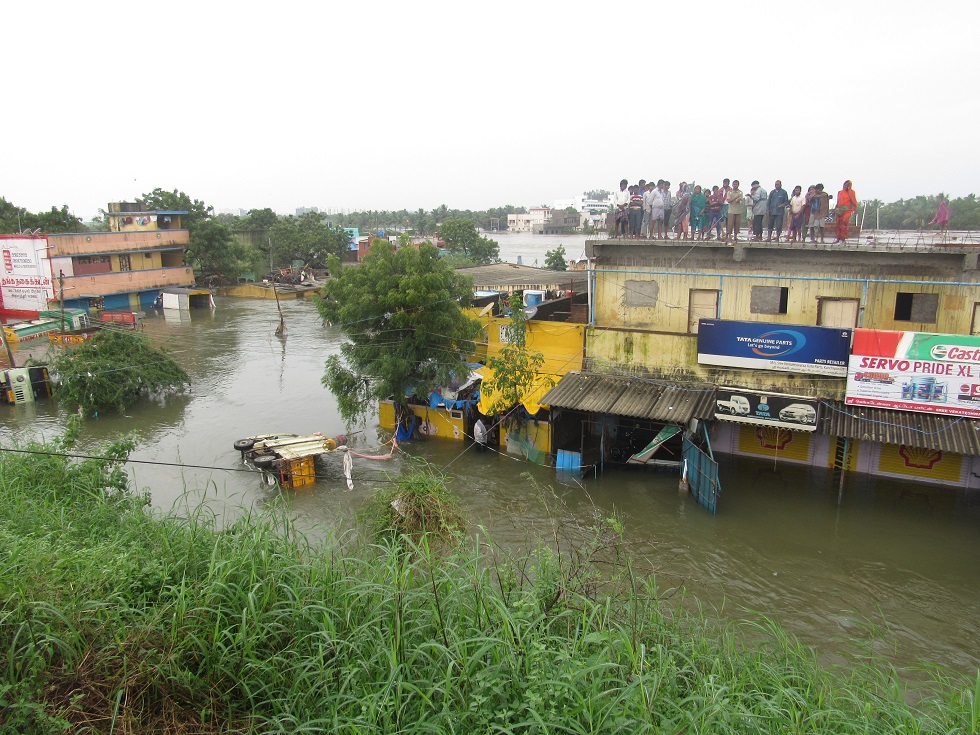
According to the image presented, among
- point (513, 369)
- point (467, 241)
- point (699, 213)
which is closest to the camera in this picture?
point (699, 213)

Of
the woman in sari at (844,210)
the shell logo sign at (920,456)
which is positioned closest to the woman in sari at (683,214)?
the woman in sari at (844,210)

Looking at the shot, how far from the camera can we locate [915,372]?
13.0m

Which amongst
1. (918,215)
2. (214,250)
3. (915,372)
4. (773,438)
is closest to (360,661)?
(915,372)

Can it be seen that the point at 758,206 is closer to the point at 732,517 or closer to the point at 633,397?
the point at 633,397

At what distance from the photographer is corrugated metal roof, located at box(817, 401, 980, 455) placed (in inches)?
492

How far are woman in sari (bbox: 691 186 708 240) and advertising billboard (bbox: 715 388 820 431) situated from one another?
3819mm

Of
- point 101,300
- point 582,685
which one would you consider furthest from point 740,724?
point 101,300

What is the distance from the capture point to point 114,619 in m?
4.84

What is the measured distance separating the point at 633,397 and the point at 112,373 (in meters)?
17.1

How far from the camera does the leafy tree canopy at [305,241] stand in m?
55.5

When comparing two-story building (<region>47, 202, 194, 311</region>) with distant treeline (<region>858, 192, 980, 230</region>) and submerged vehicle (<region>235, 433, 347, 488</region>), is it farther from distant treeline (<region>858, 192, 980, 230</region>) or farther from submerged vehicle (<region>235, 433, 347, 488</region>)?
distant treeline (<region>858, 192, 980, 230</region>)

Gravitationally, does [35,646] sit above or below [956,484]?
above

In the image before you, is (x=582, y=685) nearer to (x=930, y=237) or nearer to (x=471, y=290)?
(x=930, y=237)

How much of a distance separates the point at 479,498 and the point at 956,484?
10473 millimetres
